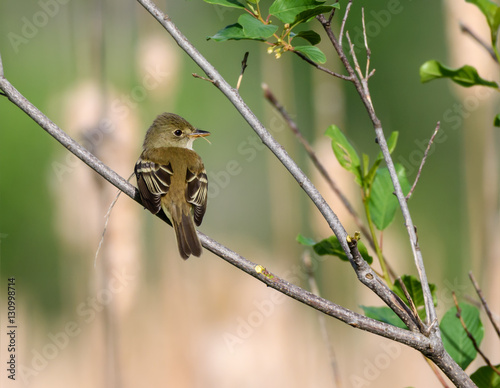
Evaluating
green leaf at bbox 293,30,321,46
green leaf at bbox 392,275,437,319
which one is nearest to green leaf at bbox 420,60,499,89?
green leaf at bbox 293,30,321,46

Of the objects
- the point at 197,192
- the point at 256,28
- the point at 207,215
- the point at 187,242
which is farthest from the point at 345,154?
the point at 207,215

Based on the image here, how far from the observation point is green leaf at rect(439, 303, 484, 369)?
48.7 inches

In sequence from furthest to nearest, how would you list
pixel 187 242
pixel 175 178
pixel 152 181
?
pixel 175 178, pixel 152 181, pixel 187 242

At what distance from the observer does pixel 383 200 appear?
1.33 metres

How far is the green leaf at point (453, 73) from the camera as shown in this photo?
1028 mm

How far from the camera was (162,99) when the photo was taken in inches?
118

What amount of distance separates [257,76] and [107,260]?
1381mm

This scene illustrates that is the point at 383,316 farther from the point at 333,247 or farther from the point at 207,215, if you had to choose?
the point at 207,215

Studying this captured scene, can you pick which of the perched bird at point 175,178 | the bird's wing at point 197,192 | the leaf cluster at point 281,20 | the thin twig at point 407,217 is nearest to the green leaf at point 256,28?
the leaf cluster at point 281,20

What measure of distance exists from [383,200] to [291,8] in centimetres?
46

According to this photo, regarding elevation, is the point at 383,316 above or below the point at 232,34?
below

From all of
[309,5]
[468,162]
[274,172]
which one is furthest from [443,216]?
[309,5]

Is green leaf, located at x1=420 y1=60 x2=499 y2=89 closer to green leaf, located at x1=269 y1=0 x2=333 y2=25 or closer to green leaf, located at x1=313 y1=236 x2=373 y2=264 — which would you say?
green leaf, located at x1=269 y1=0 x2=333 y2=25

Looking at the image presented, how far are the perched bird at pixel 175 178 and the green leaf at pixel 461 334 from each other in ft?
2.61
